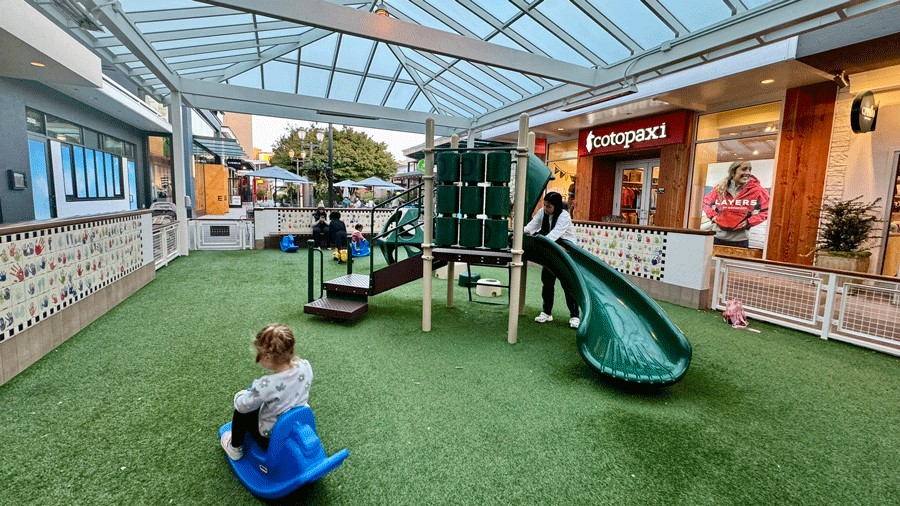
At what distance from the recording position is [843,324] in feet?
15.9

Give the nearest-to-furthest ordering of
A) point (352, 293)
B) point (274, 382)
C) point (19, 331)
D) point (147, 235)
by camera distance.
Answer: point (274, 382) → point (19, 331) → point (352, 293) → point (147, 235)

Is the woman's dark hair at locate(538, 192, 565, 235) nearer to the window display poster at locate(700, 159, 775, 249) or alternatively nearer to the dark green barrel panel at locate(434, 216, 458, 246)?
the dark green barrel panel at locate(434, 216, 458, 246)

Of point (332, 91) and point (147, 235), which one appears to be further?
point (332, 91)

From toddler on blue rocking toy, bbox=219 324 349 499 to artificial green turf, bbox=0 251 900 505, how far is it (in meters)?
0.21

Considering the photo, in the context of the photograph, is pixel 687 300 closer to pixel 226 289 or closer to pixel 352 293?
pixel 352 293

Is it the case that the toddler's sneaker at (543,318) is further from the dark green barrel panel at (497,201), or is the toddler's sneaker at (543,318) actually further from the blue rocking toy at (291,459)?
the blue rocking toy at (291,459)

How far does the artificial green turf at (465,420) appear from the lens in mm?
2262

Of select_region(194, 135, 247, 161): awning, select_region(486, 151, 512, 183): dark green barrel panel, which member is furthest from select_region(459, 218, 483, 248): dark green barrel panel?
select_region(194, 135, 247, 161): awning

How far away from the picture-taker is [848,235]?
6.73 metres

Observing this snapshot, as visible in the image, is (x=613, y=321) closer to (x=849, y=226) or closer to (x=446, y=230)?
(x=446, y=230)

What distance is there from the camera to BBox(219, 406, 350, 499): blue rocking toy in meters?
1.99

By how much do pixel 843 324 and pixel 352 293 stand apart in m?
5.91

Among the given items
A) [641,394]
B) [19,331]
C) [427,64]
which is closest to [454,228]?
[641,394]

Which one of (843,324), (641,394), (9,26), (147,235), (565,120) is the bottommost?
(641,394)
